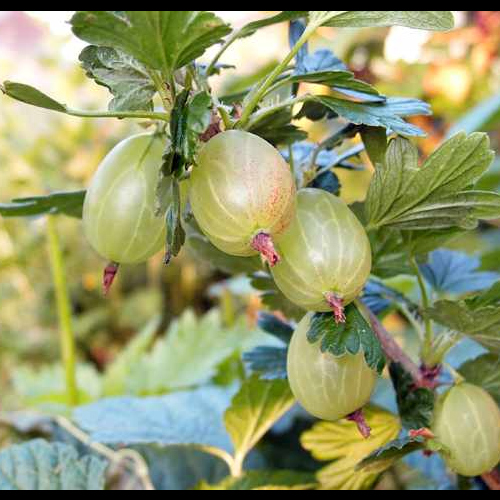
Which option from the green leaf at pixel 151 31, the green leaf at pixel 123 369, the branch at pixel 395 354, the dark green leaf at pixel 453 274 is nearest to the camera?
the green leaf at pixel 151 31

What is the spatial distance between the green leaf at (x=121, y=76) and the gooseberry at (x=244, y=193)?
4 centimetres

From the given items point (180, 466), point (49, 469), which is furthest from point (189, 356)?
point (49, 469)

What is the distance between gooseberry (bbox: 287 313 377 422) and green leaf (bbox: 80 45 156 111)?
128mm

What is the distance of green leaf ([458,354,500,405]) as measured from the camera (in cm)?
36

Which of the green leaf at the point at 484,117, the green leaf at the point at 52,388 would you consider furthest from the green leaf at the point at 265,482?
the green leaf at the point at 484,117

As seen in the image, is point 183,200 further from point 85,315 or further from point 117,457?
point 85,315

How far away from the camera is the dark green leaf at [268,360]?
403mm

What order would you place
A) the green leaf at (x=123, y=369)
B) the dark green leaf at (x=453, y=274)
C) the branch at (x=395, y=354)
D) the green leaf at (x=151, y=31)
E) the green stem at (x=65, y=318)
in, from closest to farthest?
the green leaf at (x=151, y=31) < the branch at (x=395, y=354) < the dark green leaf at (x=453, y=274) < the green stem at (x=65, y=318) < the green leaf at (x=123, y=369)

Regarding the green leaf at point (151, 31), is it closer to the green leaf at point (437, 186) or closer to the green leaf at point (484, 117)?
the green leaf at point (437, 186)

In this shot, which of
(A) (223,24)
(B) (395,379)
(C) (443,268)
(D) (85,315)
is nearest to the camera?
(A) (223,24)
